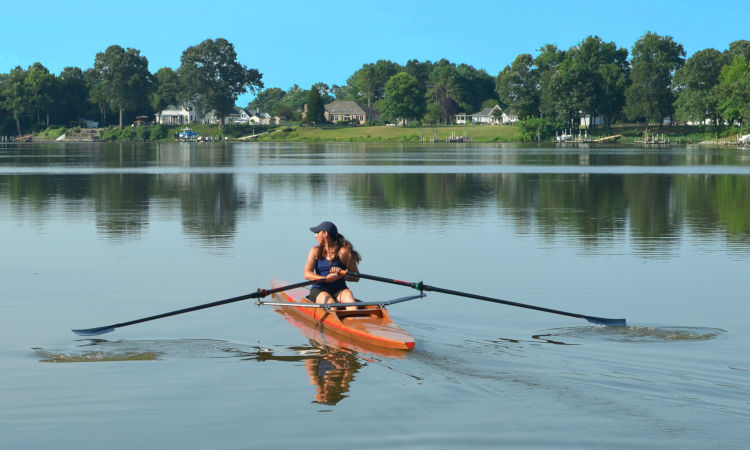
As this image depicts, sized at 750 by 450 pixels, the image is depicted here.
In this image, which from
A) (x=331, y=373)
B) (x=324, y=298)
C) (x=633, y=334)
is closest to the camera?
(x=331, y=373)

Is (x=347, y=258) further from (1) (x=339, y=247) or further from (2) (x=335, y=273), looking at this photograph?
(2) (x=335, y=273)

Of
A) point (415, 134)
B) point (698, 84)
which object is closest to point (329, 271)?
point (698, 84)

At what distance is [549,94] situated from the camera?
173000 millimetres

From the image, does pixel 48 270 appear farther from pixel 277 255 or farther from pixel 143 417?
pixel 143 417

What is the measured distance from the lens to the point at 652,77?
174 m

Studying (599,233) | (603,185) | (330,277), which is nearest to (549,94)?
(603,185)

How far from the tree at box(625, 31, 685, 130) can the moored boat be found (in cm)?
15964

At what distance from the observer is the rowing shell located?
45.5 ft

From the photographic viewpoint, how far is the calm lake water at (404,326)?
1061cm

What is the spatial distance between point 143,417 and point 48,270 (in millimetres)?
12139

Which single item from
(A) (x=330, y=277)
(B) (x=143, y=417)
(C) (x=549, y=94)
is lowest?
(B) (x=143, y=417)

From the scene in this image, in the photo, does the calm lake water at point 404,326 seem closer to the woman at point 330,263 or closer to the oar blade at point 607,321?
the oar blade at point 607,321

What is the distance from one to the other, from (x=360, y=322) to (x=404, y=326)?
1.38 meters

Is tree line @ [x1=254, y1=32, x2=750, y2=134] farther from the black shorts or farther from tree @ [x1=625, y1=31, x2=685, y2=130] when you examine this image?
the black shorts
